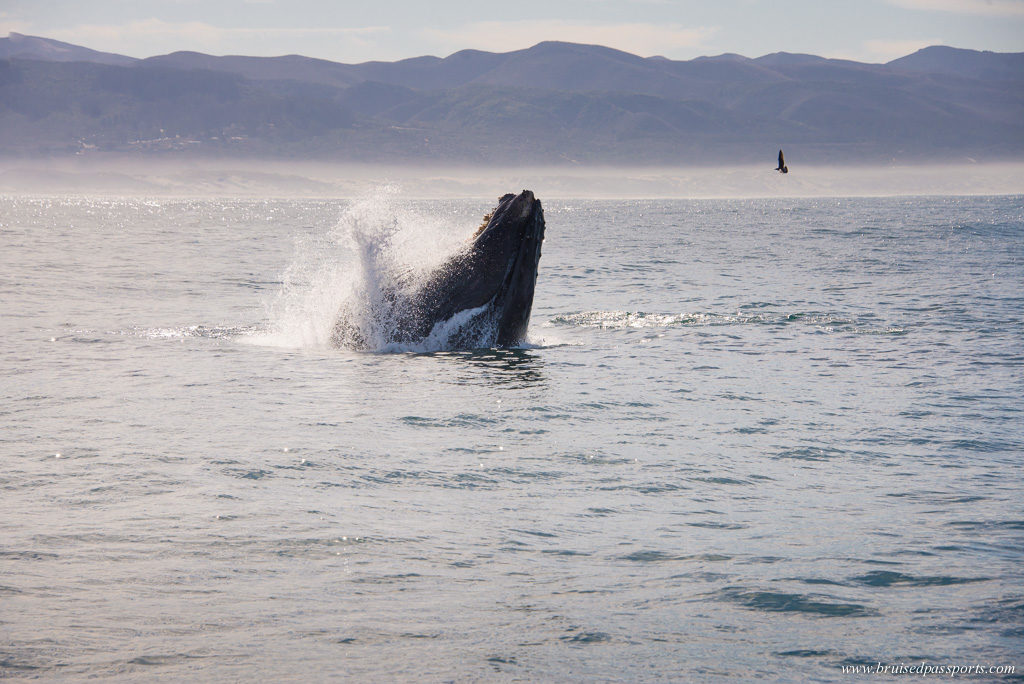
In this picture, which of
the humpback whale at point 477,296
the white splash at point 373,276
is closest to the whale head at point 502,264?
the humpback whale at point 477,296

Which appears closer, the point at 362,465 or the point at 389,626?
the point at 389,626

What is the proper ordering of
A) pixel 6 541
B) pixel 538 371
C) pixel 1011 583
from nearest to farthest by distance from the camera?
pixel 1011 583 < pixel 6 541 < pixel 538 371

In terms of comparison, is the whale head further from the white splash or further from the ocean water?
the ocean water

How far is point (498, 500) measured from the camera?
9.59 metres

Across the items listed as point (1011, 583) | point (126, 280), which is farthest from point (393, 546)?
point (126, 280)

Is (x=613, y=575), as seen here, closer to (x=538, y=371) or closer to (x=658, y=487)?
(x=658, y=487)

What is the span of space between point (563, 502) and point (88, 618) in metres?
4.17

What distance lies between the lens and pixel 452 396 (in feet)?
46.7

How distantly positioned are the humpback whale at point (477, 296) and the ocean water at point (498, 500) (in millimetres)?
511

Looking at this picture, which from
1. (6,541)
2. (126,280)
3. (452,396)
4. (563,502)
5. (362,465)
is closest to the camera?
(6,541)

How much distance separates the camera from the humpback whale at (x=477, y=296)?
17188 mm

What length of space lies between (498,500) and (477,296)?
8412 millimetres

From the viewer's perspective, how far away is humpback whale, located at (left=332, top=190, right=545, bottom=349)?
56.4 feet

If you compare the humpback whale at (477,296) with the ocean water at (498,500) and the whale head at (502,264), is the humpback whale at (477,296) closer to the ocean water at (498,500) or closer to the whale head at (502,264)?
the whale head at (502,264)
